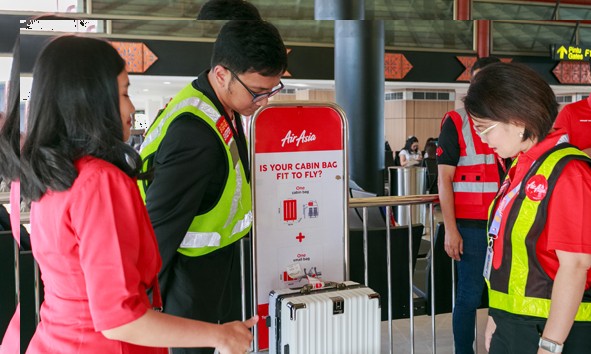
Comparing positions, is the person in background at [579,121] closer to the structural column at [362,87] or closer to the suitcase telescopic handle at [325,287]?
the structural column at [362,87]

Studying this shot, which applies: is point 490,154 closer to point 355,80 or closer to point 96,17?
point 355,80

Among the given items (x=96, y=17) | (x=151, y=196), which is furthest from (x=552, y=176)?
(x=96, y=17)

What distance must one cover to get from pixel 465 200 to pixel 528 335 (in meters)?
1.02

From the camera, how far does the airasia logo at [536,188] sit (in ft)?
4.28

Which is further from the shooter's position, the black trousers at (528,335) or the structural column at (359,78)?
the structural column at (359,78)

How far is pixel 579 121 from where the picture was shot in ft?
7.16

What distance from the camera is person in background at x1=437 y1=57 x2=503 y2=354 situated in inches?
89.8

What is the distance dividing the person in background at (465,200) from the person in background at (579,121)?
11.7 inches

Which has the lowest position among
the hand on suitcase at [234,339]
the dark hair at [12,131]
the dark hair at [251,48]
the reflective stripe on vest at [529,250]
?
the hand on suitcase at [234,339]

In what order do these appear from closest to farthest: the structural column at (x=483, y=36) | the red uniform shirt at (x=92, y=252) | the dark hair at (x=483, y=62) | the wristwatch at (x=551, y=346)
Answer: the red uniform shirt at (x=92, y=252), the wristwatch at (x=551, y=346), the structural column at (x=483, y=36), the dark hair at (x=483, y=62)

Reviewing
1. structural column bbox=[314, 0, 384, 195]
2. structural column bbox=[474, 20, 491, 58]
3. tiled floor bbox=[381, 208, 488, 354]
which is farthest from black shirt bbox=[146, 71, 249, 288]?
tiled floor bbox=[381, 208, 488, 354]

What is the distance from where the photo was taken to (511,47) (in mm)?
1907

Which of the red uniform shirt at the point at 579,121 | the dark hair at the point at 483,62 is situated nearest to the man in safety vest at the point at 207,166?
the dark hair at the point at 483,62

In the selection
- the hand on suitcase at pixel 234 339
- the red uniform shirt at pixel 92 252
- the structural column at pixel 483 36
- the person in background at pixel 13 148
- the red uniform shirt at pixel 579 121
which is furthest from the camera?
the red uniform shirt at pixel 579 121
